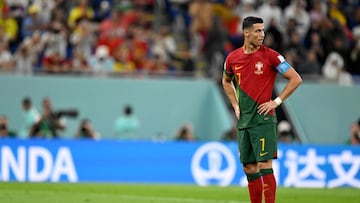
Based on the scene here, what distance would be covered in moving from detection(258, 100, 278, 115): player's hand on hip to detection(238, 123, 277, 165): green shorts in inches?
6.7

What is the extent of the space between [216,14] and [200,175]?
6546 mm

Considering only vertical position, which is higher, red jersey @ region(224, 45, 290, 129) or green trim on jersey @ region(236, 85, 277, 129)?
red jersey @ region(224, 45, 290, 129)

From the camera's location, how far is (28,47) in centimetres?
2538

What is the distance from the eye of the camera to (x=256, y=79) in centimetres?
1278

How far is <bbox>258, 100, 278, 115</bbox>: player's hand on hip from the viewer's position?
12672 millimetres

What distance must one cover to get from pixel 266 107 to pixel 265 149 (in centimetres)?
54

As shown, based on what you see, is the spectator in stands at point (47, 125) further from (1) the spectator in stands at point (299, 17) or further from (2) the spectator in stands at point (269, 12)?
(1) the spectator in stands at point (299, 17)

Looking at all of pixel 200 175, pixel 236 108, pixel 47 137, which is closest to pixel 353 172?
pixel 200 175

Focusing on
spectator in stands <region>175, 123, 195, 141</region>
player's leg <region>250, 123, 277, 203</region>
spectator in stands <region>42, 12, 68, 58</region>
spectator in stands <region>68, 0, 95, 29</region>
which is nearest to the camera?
player's leg <region>250, 123, 277, 203</region>

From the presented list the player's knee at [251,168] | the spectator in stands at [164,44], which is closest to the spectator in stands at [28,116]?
the spectator in stands at [164,44]

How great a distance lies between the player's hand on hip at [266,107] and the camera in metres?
12.7

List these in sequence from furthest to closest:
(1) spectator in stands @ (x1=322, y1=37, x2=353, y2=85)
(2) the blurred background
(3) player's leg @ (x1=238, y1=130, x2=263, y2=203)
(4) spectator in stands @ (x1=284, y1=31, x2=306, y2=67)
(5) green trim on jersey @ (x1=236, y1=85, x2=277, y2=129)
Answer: (1) spectator in stands @ (x1=322, y1=37, x2=353, y2=85) → (4) spectator in stands @ (x1=284, y1=31, x2=306, y2=67) → (2) the blurred background → (3) player's leg @ (x1=238, y1=130, x2=263, y2=203) → (5) green trim on jersey @ (x1=236, y1=85, x2=277, y2=129)

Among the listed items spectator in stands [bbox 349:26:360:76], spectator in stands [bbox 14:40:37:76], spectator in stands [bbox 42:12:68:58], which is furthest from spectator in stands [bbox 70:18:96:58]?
spectator in stands [bbox 349:26:360:76]

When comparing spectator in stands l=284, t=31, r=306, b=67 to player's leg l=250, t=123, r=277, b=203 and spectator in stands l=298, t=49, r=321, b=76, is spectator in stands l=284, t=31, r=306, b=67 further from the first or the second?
player's leg l=250, t=123, r=277, b=203
